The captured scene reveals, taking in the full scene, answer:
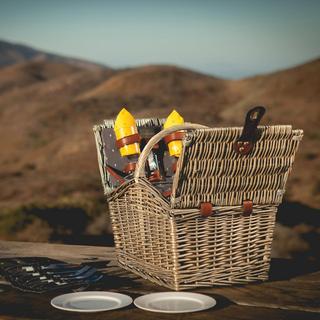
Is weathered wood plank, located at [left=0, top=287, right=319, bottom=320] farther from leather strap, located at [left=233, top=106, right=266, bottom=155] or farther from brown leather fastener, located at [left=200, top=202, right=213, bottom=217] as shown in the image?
leather strap, located at [left=233, top=106, right=266, bottom=155]

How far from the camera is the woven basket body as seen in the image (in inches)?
81.4

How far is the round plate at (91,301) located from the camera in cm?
189

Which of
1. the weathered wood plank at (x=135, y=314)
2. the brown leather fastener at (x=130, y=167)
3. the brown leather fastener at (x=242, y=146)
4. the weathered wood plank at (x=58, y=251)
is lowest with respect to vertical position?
the weathered wood plank at (x=135, y=314)

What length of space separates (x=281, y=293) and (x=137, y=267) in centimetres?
56

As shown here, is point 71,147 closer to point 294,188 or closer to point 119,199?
point 294,188

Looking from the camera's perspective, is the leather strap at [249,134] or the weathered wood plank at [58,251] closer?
the leather strap at [249,134]

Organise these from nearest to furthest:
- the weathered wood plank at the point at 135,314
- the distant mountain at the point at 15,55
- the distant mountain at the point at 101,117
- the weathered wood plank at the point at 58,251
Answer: the weathered wood plank at the point at 135,314 → the weathered wood plank at the point at 58,251 → the distant mountain at the point at 101,117 → the distant mountain at the point at 15,55

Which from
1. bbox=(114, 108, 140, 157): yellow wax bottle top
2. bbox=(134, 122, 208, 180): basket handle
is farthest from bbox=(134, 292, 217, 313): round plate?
bbox=(114, 108, 140, 157): yellow wax bottle top

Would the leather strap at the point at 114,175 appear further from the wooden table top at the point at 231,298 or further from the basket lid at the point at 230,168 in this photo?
the basket lid at the point at 230,168

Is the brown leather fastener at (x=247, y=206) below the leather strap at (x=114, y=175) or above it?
below

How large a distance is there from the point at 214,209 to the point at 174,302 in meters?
0.34

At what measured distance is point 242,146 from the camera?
2102 millimetres

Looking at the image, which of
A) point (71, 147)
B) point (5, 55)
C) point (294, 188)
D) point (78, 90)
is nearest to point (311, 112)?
point (294, 188)

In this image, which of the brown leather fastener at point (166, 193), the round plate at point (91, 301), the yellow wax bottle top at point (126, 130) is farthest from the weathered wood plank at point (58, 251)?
the round plate at point (91, 301)
